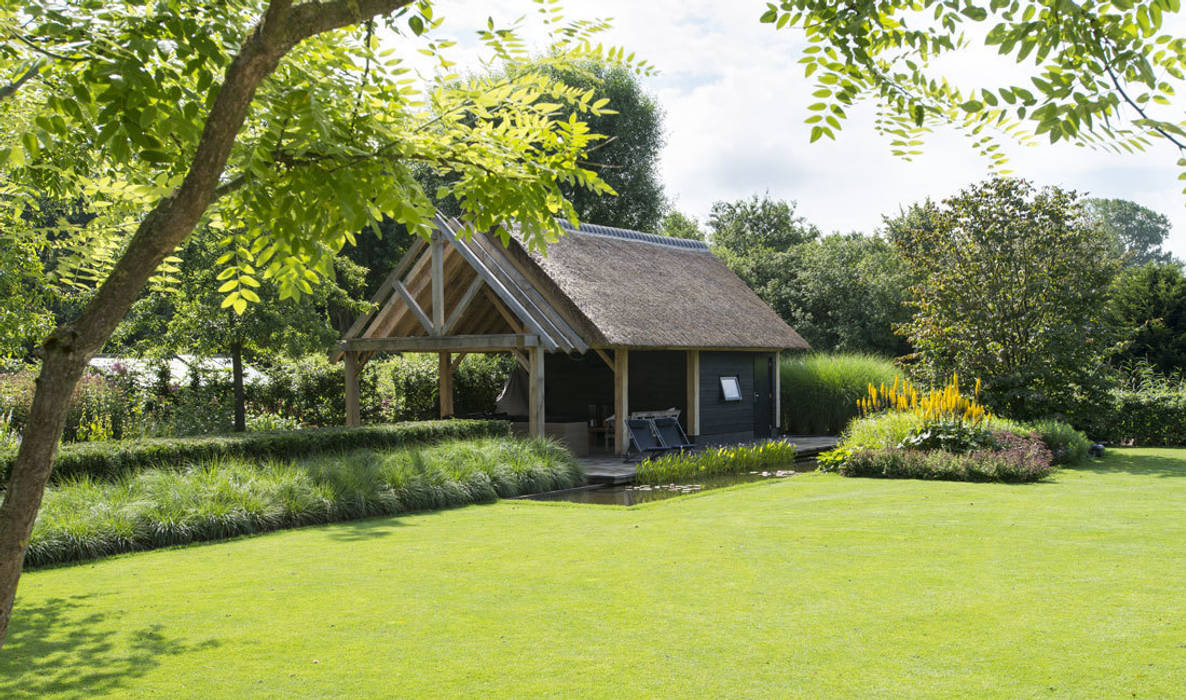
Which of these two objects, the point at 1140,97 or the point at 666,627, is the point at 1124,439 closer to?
the point at 666,627

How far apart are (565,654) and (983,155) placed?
A: 322 cm

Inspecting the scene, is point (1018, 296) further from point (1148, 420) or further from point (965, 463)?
point (965, 463)

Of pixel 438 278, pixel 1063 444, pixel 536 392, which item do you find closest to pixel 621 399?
pixel 536 392

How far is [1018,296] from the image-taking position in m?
17.4

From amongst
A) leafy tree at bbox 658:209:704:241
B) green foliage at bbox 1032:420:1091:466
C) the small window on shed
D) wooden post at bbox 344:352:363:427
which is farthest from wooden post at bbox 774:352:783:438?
leafy tree at bbox 658:209:704:241

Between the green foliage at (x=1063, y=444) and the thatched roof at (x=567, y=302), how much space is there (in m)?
6.18

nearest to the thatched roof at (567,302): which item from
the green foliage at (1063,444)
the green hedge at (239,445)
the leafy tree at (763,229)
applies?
the green hedge at (239,445)

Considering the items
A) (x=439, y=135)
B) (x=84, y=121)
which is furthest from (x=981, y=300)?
(x=84, y=121)

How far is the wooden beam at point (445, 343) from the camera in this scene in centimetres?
1580

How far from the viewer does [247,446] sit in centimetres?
1137

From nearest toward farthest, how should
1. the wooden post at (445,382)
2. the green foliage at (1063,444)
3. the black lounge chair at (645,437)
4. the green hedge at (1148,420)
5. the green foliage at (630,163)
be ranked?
the green foliage at (1063,444), the black lounge chair at (645,437), the green hedge at (1148,420), the wooden post at (445,382), the green foliage at (630,163)

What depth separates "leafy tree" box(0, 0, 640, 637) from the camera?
9.47 feet

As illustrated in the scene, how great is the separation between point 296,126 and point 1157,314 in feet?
82.3

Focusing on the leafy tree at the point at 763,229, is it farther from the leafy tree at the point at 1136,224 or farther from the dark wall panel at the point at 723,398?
the leafy tree at the point at 1136,224
